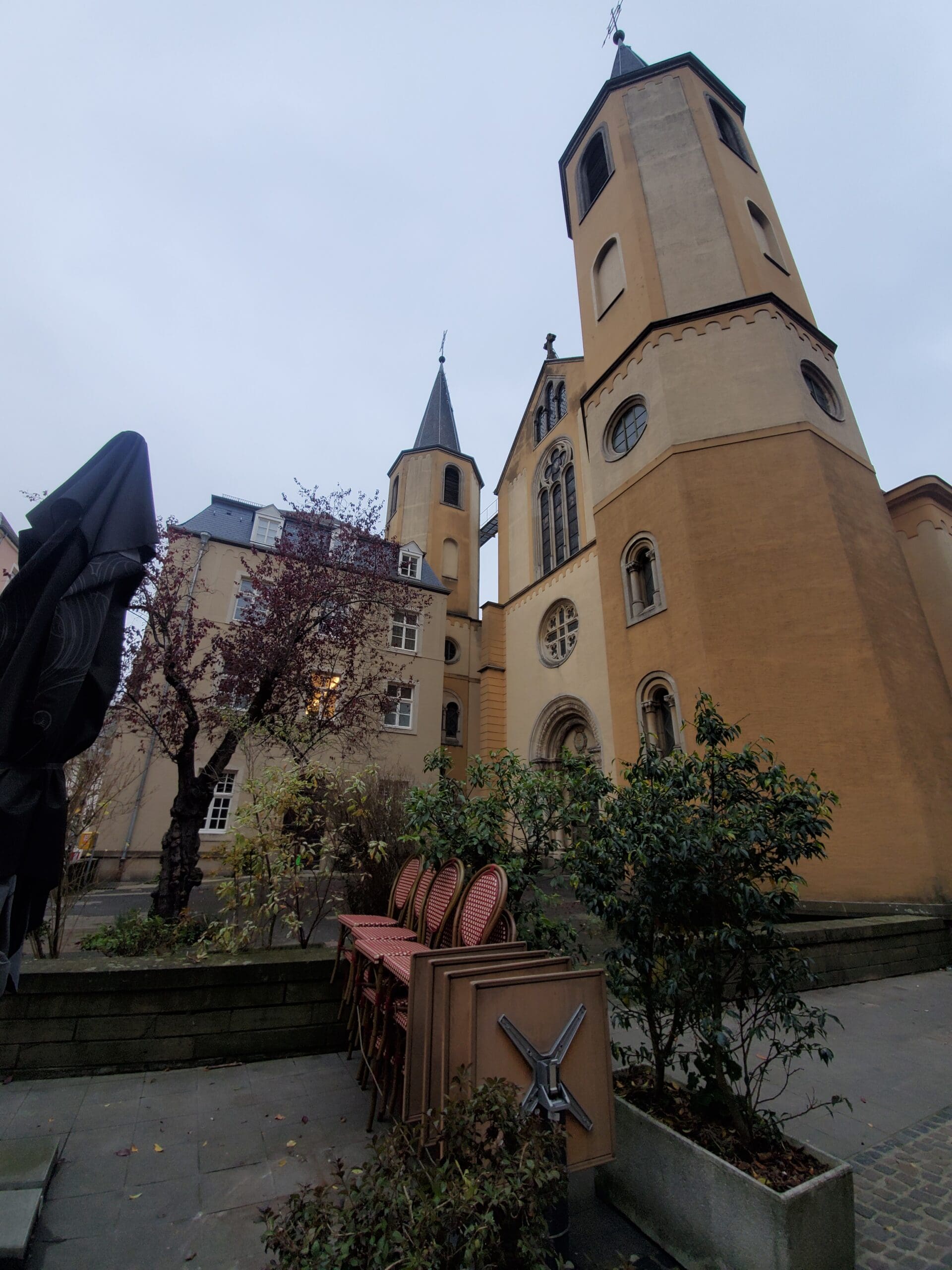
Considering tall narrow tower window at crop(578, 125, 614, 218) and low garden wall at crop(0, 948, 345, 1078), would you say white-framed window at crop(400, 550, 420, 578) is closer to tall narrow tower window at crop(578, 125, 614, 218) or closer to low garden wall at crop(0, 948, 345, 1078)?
tall narrow tower window at crop(578, 125, 614, 218)

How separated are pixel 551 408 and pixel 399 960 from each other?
20703 millimetres

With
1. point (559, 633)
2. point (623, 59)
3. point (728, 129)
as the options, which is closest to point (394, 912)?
point (559, 633)

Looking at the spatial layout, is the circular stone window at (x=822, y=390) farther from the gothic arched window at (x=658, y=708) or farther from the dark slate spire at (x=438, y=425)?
the dark slate spire at (x=438, y=425)

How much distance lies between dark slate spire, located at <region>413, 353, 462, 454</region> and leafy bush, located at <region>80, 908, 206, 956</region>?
27254mm

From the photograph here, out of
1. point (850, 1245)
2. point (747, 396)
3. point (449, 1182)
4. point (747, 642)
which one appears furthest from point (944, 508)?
point (449, 1182)

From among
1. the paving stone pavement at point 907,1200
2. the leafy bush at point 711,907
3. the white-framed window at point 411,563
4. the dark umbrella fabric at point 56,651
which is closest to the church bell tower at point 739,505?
the paving stone pavement at point 907,1200

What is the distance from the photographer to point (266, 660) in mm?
7984

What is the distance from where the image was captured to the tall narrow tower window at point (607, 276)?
1534 cm

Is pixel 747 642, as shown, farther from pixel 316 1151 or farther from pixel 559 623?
pixel 316 1151

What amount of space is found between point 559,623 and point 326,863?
1274cm

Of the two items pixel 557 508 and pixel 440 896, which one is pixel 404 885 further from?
pixel 557 508

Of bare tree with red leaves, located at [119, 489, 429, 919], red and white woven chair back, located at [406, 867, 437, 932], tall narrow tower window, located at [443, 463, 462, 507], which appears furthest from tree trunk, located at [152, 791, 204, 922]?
tall narrow tower window, located at [443, 463, 462, 507]

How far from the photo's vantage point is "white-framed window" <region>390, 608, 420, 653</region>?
1994 centimetres

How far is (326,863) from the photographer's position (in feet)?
16.9
